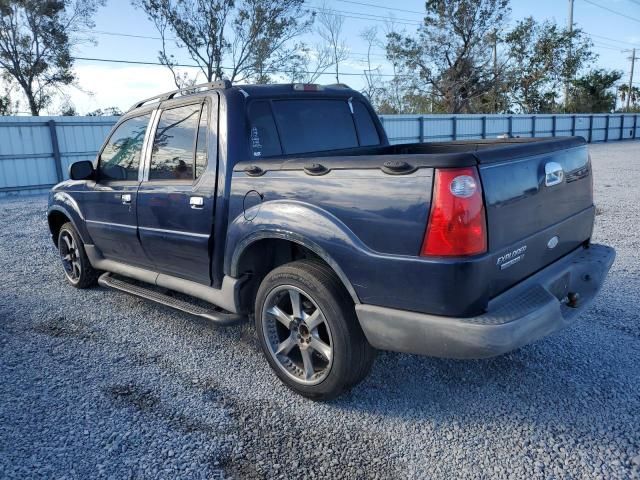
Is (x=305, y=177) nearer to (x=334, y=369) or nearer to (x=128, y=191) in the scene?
(x=334, y=369)

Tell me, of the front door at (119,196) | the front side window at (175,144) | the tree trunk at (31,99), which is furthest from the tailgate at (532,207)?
the tree trunk at (31,99)

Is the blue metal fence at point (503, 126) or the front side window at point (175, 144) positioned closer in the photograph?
the front side window at point (175, 144)

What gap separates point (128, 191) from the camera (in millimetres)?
4102

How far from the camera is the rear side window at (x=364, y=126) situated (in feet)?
13.5

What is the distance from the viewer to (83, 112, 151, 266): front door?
13.5 ft

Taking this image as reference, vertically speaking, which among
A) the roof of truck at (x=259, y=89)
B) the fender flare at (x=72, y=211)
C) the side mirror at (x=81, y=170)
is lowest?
the fender flare at (x=72, y=211)

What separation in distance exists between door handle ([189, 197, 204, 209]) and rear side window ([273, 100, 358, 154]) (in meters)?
0.69

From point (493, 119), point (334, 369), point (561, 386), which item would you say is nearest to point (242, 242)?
point (334, 369)

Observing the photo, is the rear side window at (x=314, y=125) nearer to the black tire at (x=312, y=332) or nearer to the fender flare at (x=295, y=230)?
the fender flare at (x=295, y=230)

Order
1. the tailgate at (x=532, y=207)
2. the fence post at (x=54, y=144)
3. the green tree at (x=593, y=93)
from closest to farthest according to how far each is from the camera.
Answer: the tailgate at (x=532, y=207)
the fence post at (x=54, y=144)
the green tree at (x=593, y=93)

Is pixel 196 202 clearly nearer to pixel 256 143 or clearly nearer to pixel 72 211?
pixel 256 143

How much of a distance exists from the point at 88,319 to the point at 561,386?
3.84 meters

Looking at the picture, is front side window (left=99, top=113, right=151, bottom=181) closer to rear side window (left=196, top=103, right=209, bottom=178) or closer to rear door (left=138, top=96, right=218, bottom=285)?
rear door (left=138, top=96, right=218, bottom=285)

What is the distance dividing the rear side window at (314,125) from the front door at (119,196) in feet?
4.20
